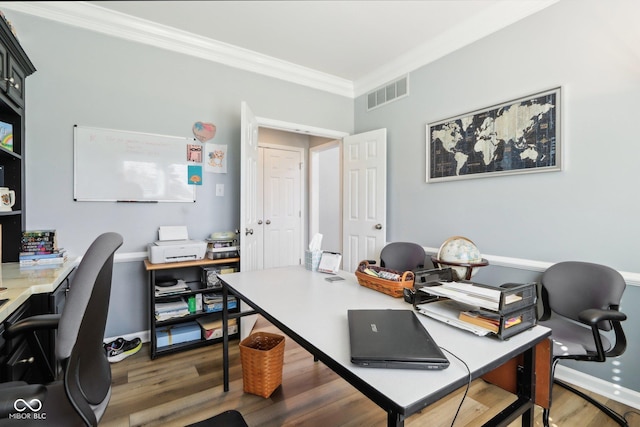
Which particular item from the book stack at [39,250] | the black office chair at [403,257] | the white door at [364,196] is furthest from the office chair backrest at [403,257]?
the book stack at [39,250]

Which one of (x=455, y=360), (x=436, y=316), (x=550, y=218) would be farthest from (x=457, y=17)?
(x=455, y=360)

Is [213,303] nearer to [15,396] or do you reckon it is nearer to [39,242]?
[39,242]

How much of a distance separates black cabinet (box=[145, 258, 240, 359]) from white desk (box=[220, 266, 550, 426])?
92 cm

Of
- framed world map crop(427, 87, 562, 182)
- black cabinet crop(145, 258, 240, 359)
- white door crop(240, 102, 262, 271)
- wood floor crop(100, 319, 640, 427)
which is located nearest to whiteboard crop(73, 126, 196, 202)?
white door crop(240, 102, 262, 271)

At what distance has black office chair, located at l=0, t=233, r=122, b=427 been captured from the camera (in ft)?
2.79

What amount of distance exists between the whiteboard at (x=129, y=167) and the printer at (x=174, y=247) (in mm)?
285

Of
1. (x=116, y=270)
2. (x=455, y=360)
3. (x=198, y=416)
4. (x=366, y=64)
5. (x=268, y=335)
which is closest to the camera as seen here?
(x=455, y=360)

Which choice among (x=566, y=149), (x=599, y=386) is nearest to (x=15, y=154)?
(x=566, y=149)

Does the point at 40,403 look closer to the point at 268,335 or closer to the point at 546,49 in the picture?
the point at 268,335

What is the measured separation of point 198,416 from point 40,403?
37.4 inches

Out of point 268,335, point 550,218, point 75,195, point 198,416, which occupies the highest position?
point 75,195

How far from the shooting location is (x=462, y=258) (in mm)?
2182

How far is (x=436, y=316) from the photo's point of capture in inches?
46.1

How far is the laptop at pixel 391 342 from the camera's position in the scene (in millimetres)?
844
